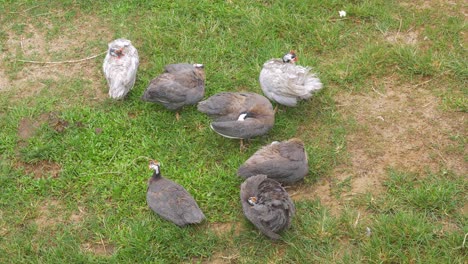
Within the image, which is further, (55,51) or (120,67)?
(55,51)

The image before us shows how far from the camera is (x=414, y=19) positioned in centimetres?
798

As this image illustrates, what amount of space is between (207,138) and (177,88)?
28.1 inches

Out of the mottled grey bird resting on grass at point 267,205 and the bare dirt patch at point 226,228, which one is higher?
the mottled grey bird resting on grass at point 267,205

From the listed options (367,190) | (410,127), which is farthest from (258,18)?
(367,190)

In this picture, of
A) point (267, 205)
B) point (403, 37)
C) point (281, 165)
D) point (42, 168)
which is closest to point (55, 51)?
point (42, 168)

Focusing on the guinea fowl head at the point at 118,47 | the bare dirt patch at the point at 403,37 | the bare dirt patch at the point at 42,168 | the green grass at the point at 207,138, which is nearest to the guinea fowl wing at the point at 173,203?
the green grass at the point at 207,138

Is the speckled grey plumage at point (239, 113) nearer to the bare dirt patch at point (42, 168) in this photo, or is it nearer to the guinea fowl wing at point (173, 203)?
the guinea fowl wing at point (173, 203)

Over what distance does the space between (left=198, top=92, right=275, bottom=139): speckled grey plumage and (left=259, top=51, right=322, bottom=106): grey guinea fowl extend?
180 mm

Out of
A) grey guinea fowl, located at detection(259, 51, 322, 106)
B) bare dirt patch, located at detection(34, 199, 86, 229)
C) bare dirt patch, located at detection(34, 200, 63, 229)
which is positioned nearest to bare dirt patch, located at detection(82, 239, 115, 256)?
bare dirt patch, located at detection(34, 199, 86, 229)

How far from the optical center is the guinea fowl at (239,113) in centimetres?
626

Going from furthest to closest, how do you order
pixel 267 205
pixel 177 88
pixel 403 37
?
pixel 403 37 < pixel 177 88 < pixel 267 205

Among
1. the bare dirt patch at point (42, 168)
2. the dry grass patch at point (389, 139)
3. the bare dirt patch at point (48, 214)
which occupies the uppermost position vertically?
the dry grass patch at point (389, 139)

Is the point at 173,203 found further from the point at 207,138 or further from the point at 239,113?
the point at 239,113

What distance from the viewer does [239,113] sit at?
642cm
